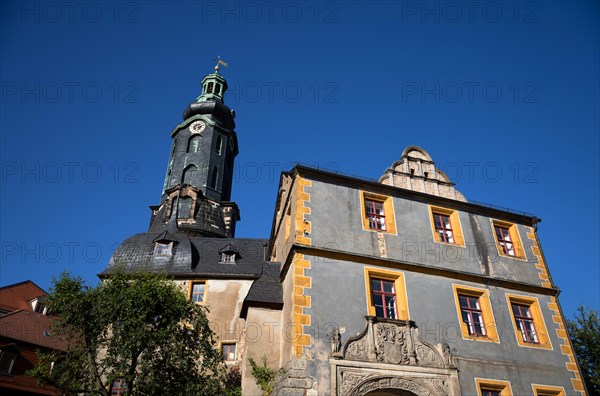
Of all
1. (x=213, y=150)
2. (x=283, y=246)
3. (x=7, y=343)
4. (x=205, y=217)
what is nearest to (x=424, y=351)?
(x=283, y=246)

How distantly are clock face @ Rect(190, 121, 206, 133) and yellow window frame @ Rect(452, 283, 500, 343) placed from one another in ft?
102

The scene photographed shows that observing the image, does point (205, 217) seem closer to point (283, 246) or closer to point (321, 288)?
point (283, 246)

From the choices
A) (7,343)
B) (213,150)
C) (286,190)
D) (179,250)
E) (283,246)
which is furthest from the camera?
(213,150)

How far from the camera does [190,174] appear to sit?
39.6 metres

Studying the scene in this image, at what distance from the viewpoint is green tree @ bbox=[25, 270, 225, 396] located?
1582 centimetres

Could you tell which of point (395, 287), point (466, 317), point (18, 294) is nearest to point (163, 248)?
point (395, 287)

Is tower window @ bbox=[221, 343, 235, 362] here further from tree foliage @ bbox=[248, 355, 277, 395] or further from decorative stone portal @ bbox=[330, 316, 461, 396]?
decorative stone portal @ bbox=[330, 316, 461, 396]

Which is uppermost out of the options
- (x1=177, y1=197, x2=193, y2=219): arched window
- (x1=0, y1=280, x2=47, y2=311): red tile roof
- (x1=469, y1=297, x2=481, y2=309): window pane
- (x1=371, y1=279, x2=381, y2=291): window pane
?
(x1=177, y1=197, x2=193, y2=219): arched window

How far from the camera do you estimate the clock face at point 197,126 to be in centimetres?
4244

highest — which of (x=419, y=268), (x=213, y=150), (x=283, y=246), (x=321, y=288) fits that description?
(x=213, y=150)

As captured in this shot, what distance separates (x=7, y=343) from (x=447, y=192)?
21872mm

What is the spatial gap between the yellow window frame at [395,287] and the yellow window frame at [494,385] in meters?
2.88

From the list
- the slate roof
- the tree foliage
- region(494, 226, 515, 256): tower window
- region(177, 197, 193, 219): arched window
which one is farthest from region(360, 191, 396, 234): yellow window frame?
region(177, 197, 193, 219): arched window

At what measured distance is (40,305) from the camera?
35.6 m
